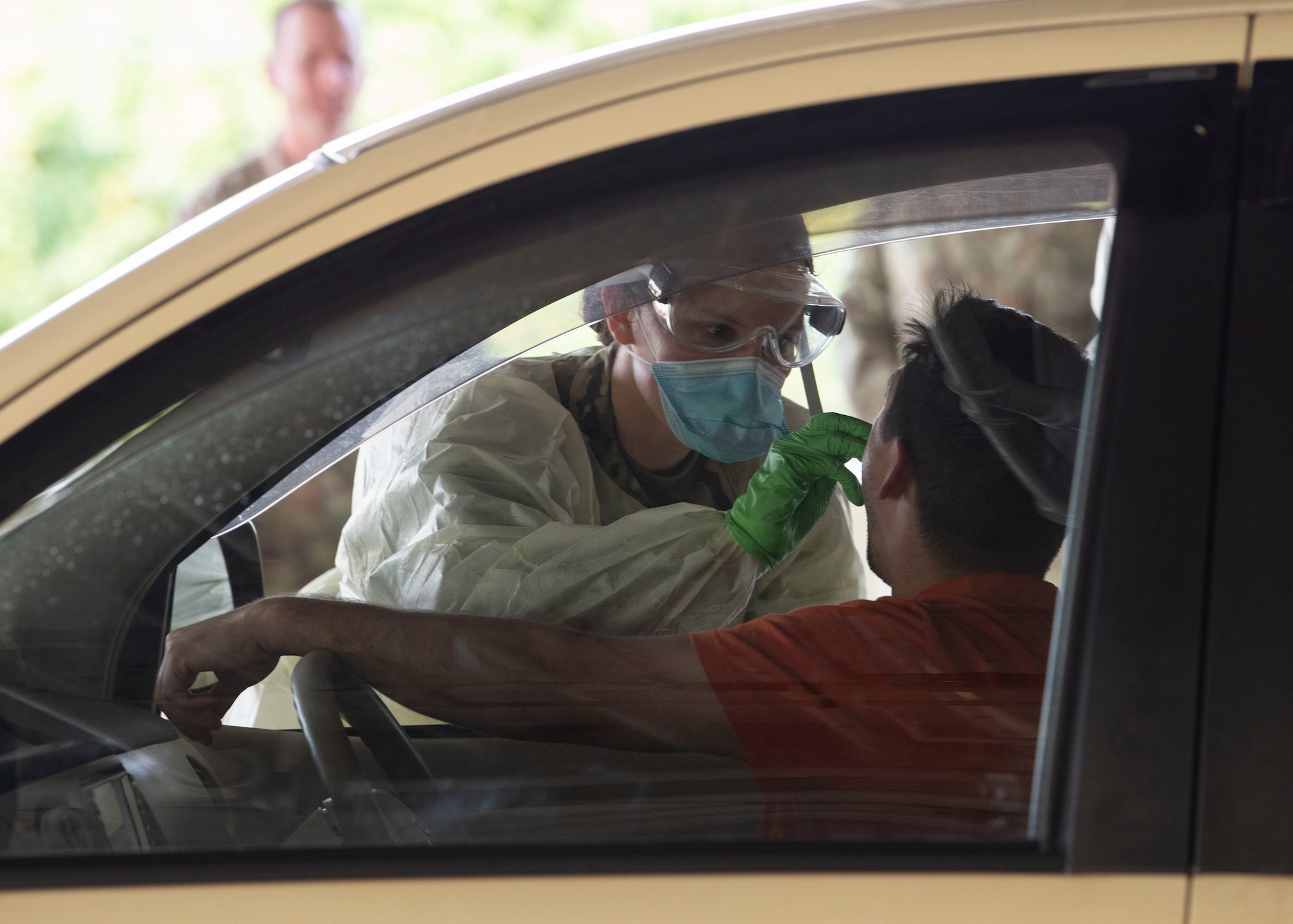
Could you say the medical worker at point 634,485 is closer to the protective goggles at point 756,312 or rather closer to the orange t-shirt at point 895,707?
the protective goggles at point 756,312

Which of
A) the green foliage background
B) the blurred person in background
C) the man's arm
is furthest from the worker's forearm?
the green foliage background

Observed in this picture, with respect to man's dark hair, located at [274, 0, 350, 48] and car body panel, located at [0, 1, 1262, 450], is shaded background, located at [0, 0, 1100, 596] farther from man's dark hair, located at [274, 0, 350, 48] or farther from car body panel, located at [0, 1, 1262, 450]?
car body panel, located at [0, 1, 1262, 450]

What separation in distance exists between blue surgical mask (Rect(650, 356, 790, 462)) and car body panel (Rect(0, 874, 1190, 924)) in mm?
720

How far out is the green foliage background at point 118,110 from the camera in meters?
6.81

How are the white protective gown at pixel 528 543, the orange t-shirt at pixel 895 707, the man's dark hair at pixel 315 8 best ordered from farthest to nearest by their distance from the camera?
1. the man's dark hair at pixel 315 8
2. the white protective gown at pixel 528 543
3. the orange t-shirt at pixel 895 707

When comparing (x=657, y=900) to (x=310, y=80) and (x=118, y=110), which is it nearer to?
(x=310, y=80)

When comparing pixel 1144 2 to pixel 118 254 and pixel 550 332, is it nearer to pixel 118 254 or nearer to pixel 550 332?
pixel 550 332

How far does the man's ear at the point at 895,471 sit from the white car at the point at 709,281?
0.40 m

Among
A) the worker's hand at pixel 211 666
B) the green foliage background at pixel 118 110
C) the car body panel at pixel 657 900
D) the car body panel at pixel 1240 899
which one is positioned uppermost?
the green foliage background at pixel 118 110

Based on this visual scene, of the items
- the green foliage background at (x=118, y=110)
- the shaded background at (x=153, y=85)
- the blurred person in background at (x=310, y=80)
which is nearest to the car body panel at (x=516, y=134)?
the blurred person in background at (x=310, y=80)

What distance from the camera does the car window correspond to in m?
0.99

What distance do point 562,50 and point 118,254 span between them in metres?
3.12

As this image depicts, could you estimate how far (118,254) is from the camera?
6965 millimetres

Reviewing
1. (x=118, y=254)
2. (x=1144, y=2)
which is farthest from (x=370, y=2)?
(x=1144, y=2)
